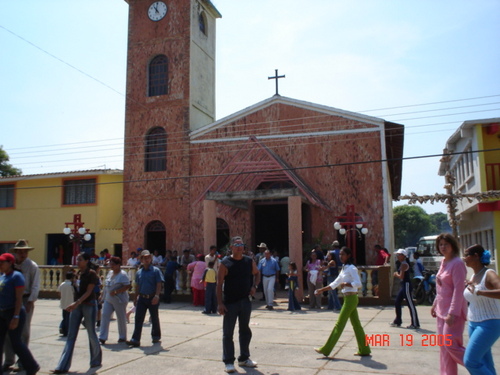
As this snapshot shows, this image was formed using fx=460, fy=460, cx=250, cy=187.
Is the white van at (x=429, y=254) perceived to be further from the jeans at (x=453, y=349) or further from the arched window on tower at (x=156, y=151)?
the jeans at (x=453, y=349)

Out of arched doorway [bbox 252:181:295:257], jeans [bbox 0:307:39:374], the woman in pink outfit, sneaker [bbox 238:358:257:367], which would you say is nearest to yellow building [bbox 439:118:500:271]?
arched doorway [bbox 252:181:295:257]

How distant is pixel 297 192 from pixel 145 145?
916 cm

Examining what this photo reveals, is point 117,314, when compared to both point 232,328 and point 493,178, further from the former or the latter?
point 493,178

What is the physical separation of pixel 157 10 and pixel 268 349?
18.4 meters

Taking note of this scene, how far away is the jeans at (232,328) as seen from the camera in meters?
6.09

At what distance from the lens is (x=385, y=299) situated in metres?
12.8

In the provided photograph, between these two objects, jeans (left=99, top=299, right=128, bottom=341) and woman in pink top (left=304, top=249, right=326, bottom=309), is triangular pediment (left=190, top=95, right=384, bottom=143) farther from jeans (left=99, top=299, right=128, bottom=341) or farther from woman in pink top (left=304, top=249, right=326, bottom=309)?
jeans (left=99, top=299, right=128, bottom=341)

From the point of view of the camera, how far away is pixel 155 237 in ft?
67.2

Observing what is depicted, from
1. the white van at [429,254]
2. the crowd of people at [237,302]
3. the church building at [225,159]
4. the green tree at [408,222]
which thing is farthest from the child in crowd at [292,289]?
the green tree at [408,222]

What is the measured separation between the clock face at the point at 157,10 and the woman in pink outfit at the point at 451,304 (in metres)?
19.4

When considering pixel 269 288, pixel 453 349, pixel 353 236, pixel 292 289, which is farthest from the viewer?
pixel 353 236

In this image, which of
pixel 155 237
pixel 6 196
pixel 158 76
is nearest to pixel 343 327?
pixel 155 237

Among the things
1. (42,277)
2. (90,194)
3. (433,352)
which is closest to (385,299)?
(433,352)

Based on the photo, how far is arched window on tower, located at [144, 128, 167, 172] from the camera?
20281 mm
